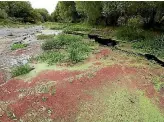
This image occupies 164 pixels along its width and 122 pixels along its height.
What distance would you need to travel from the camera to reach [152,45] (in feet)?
82.1

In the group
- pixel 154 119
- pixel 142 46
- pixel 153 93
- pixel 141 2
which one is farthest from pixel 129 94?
pixel 141 2

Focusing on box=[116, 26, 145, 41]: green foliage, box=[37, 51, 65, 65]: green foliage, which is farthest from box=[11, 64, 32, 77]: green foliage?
box=[116, 26, 145, 41]: green foliage

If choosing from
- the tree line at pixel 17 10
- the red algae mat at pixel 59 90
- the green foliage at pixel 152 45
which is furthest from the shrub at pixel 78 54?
the tree line at pixel 17 10

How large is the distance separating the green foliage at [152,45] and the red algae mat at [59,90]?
17.2 feet

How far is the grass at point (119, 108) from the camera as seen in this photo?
12580mm

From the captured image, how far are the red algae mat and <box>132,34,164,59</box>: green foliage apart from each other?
17.2 ft

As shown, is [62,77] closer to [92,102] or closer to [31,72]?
[31,72]

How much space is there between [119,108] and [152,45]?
12.8 metres

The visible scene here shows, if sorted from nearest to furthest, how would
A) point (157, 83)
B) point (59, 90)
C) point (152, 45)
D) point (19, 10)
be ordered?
point (59, 90)
point (157, 83)
point (152, 45)
point (19, 10)

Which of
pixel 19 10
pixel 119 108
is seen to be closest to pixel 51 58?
pixel 119 108

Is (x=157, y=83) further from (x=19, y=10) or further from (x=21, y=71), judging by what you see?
(x=19, y=10)

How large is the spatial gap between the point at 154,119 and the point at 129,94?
2.36 meters

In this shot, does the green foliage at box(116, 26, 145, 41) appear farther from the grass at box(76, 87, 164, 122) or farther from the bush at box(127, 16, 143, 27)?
the grass at box(76, 87, 164, 122)

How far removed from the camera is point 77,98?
14.3m
